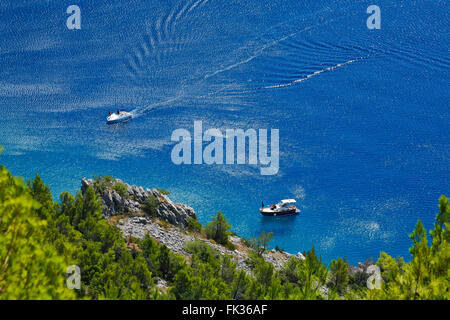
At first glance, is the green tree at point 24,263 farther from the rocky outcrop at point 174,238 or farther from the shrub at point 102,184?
the shrub at point 102,184

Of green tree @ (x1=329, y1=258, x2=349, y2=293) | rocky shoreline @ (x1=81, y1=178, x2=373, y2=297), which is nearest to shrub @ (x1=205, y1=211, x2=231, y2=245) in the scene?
rocky shoreline @ (x1=81, y1=178, x2=373, y2=297)

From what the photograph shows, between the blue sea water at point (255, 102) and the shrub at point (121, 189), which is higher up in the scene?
the blue sea water at point (255, 102)

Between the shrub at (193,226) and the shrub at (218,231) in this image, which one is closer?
the shrub at (218,231)

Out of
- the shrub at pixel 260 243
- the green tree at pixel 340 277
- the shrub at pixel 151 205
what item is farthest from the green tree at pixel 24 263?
the shrub at pixel 260 243

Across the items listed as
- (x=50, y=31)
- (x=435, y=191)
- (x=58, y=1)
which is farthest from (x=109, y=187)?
(x=58, y=1)

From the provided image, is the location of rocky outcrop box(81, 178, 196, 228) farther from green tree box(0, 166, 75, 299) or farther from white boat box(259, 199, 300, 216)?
green tree box(0, 166, 75, 299)

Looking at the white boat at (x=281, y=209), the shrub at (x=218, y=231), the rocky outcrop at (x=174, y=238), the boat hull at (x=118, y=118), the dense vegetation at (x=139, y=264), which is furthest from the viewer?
the boat hull at (x=118, y=118)

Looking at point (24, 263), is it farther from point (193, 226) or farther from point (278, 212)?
point (278, 212)
